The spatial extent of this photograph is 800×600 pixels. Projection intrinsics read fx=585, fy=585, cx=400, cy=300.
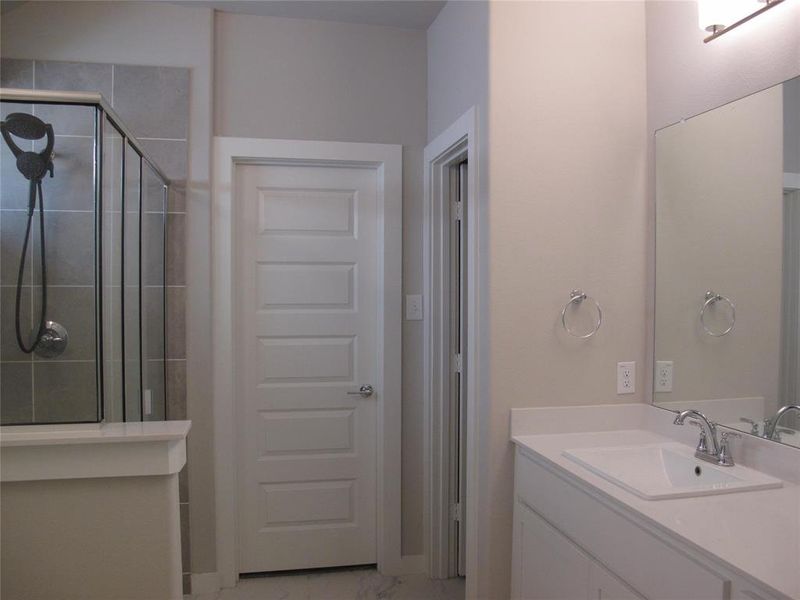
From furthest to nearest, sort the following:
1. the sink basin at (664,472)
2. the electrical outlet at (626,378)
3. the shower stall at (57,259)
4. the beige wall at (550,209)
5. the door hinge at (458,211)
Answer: the door hinge at (458,211) → the electrical outlet at (626,378) → the beige wall at (550,209) → the shower stall at (57,259) → the sink basin at (664,472)

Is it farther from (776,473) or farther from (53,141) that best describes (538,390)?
(53,141)

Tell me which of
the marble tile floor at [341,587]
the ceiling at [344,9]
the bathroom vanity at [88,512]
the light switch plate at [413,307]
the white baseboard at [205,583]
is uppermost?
the ceiling at [344,9]

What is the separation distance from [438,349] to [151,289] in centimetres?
129

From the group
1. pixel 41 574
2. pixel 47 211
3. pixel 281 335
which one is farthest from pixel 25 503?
pixel 281 335

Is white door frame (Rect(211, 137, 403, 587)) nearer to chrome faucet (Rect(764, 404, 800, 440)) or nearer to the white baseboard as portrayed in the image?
the white baseboard

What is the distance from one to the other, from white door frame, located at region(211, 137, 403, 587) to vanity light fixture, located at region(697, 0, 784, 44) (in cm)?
140

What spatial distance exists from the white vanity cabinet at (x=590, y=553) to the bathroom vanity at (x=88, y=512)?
3.66 ft

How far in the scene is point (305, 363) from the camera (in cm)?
284

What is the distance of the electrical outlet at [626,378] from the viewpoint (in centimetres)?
217

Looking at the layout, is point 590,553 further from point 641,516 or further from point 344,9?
point 344,9

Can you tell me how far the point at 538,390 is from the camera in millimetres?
2102

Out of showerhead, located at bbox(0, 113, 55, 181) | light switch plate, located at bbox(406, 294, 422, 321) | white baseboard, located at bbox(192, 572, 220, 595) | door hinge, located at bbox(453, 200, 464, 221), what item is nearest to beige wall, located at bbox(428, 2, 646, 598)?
door hinge, located at bbox(453, 200, 464, 221)

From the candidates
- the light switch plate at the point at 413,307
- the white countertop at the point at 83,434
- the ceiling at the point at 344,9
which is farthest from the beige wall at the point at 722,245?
the white countertop at the point at 83,434

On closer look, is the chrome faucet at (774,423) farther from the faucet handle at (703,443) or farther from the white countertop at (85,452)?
the white countertop at (85,452)
